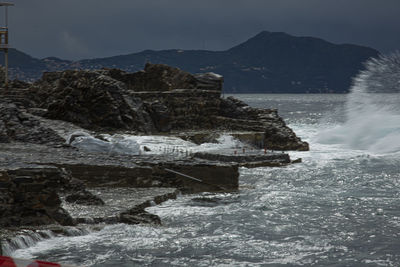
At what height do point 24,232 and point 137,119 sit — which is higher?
point 137,119

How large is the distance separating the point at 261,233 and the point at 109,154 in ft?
28.5

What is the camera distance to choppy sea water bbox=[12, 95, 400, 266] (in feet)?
35.2

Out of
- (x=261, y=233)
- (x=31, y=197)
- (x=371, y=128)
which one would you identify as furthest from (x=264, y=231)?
(x=371, y=128)

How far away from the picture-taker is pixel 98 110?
35.9 m

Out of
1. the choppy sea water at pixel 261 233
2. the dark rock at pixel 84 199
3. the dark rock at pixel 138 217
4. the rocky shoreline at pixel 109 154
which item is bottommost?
the choppy sea water at pixel 261 233

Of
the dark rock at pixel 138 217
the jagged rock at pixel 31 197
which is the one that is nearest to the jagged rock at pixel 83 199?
the dark rock at pixel 138 217

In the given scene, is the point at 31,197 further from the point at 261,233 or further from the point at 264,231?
the point at 264,231

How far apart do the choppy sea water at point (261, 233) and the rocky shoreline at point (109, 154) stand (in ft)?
2.38

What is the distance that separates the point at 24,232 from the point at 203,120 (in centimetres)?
3363

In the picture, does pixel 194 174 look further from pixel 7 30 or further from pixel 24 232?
pixel 7 30

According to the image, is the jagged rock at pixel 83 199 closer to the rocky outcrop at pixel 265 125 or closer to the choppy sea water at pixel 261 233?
the choppy sea water at pixel 261 233

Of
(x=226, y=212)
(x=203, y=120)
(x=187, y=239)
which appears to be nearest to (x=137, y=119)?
(x=203, y=120)

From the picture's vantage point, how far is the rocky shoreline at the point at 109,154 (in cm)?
1152

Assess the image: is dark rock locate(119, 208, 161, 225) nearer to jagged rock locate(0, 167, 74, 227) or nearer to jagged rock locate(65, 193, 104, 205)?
jagged rock locate(65, 193, 104, 205)
